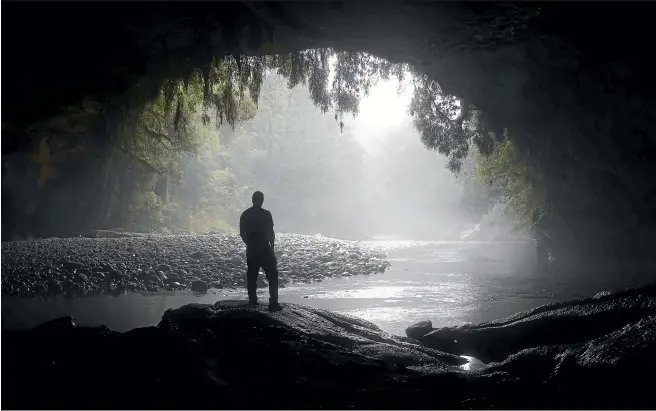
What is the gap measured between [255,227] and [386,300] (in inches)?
231

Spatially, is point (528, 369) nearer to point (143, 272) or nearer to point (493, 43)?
point (493, 43)

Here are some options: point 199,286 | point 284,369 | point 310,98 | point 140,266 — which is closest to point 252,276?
point 284,369

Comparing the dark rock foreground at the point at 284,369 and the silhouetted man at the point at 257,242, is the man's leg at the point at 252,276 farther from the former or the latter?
the dark rock foreground at the point at 284,369

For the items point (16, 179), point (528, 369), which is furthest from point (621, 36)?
point (16, 179)

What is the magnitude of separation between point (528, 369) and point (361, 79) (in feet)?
39.6

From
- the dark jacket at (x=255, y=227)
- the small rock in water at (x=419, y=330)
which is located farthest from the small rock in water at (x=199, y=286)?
the small rock in water at (x=419, y=330)

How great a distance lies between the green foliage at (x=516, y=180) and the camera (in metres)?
17.5

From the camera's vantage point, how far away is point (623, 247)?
14656 mm

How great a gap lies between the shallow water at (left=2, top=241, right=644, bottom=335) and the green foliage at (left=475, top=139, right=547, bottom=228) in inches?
134

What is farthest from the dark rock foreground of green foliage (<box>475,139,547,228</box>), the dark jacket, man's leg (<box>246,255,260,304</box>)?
green foliage (<box>475,139,547,228</box>)

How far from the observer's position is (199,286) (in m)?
12.3

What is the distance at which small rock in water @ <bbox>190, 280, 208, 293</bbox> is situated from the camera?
480 inches

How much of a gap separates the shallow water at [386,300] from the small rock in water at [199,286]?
1.21 feet

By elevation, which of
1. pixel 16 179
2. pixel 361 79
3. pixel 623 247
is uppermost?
pixel 361 79
